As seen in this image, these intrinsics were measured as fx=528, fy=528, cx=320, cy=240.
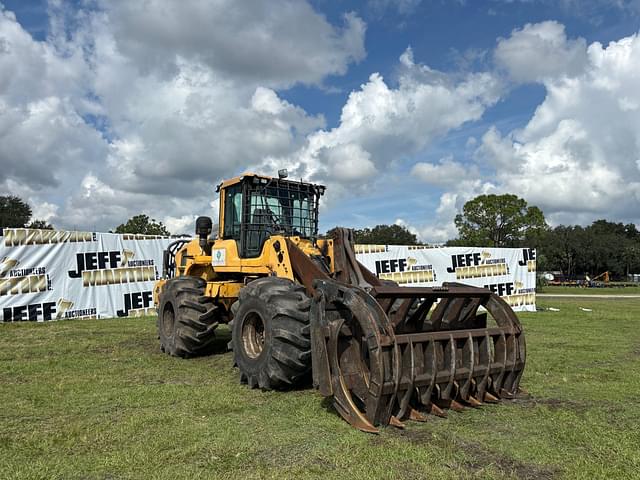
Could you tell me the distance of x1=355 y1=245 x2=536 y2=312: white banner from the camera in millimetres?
19719

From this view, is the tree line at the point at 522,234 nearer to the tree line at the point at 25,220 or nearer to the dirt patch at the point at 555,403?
the tree line at the point at 25,220

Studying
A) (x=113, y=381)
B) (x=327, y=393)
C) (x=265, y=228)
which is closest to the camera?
(x=327, y=393)

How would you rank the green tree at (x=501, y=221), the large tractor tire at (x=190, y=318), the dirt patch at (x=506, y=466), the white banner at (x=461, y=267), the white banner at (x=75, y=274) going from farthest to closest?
the green tree at (x=501, y=221), the white banner at (x=461, y=267), the white banner at (x=75, y=274), the large tractor tire at (x=190, y=318), the dirt patch at (x=506, y=466)

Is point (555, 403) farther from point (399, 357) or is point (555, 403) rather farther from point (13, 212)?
point (13, 212)

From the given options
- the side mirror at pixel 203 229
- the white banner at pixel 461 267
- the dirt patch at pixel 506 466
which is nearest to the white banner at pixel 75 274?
the side mirror at pixel 203 229

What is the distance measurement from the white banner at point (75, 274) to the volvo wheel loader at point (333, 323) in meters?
7.84

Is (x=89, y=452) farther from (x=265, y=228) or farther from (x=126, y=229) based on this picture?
(x=126, y=229)

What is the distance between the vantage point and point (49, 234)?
1529 cm

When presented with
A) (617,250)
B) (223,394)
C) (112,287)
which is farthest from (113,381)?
(617,250)

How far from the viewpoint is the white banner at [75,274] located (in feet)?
47.9

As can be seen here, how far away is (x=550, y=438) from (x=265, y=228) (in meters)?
5.16

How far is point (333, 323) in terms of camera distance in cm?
568

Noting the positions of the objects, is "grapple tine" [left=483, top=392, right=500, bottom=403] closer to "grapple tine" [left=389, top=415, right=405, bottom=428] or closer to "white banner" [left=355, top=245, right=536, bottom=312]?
"grapple tine" [left=389, top=415, right=405, bottom=428]

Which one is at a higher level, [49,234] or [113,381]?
[49,234]
